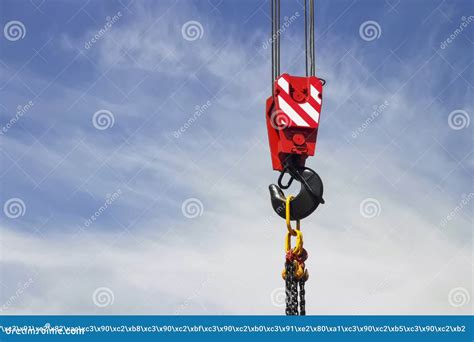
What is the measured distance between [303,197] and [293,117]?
2.24 ft

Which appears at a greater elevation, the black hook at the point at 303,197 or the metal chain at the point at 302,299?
the black hook at the point at 303,197

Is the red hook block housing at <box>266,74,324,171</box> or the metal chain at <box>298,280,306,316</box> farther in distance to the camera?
the red hook block housing at <box>266,74,324,171</box>

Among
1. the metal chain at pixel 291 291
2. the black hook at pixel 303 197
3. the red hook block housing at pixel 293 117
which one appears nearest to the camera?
the metal chain at pixel 291 291

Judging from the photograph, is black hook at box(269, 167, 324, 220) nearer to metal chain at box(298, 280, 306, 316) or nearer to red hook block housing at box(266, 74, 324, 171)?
red hook block housing at box(266, 74, 324, 171)

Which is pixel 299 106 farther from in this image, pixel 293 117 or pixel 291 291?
pixel 291 291

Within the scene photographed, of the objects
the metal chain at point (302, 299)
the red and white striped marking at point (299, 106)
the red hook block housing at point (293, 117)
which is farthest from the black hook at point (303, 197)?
the metal chain at point (302, 299)

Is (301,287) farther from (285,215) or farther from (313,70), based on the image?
(313,70)

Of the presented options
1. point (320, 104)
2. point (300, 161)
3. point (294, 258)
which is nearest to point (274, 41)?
point (320, 104)

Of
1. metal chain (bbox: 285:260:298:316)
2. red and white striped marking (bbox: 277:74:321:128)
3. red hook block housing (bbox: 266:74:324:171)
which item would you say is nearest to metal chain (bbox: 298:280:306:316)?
metal chain (bbox: 285:260:298:316)

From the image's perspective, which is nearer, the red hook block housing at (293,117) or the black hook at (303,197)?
the black hook at (303,197)

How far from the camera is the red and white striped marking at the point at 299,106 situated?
17.0 feet

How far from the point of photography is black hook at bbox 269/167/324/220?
4.93 m

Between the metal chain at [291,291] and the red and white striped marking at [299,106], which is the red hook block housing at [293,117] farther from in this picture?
the metal chain at [291,291]

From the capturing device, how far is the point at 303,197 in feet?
16.3
